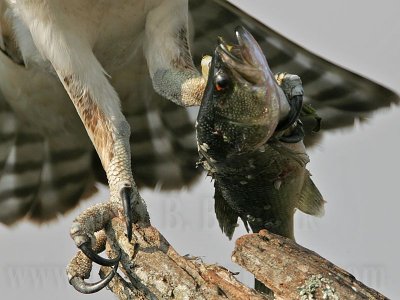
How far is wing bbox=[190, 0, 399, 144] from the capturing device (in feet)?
22.8

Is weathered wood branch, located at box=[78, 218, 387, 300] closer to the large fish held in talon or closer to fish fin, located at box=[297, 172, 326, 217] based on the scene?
the large fish held in talon

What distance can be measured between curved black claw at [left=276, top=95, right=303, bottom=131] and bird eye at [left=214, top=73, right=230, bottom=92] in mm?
346

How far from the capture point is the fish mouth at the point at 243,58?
14.3ft

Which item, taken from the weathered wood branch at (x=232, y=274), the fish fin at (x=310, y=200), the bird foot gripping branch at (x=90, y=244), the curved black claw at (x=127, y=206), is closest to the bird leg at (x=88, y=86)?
the curved black claw at (x=127, y=206)

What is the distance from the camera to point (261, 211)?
16.7 ft

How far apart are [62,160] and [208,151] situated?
322cm

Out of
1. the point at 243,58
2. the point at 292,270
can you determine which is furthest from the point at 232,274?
the point at 243,58

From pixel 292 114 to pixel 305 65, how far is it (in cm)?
279

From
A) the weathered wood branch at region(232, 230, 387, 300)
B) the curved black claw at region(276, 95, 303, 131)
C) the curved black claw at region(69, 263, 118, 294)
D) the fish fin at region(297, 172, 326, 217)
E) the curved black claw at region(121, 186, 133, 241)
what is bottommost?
the curved black claw at region(69, 263, 118, 294)

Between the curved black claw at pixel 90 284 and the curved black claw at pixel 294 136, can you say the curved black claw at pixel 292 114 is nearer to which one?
the curved black claw at pixel 294 136

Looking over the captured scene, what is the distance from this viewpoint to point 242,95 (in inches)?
175

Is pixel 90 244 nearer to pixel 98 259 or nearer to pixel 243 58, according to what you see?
pixel 98 259

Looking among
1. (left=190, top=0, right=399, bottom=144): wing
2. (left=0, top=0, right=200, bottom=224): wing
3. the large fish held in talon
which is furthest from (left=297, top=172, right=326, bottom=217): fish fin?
(left=0, top=0, right=200, bottom=224): wing

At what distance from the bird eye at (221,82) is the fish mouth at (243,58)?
5 centimetres
